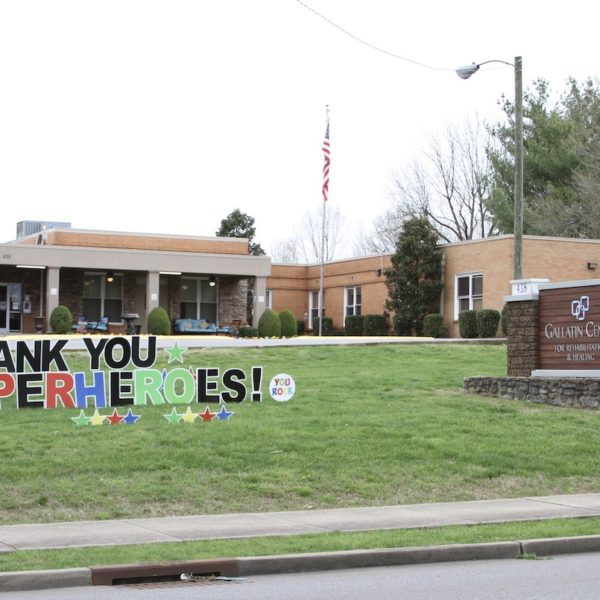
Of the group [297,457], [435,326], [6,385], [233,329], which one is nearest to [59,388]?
[6,385]

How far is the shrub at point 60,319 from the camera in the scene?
3962cm

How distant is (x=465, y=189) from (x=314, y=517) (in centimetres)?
5838

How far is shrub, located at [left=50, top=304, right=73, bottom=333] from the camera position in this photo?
3962 cm

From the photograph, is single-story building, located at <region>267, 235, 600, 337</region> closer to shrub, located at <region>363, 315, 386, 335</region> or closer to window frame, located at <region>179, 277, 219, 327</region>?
shrub, located at <region>363, 315, 386, 335</region>

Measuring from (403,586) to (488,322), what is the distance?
30137mm

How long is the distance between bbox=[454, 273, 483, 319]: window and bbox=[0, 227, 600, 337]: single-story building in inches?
1.6

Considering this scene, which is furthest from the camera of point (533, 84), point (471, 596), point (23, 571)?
point (533, 84)

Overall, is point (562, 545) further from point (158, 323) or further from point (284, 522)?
point (158, 323)

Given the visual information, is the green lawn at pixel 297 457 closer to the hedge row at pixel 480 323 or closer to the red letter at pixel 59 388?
the red letter at pixel 59 388

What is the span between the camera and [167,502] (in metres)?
12.8

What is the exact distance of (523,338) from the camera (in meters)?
21.9

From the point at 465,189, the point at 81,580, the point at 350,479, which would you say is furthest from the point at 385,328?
the point at 81,580

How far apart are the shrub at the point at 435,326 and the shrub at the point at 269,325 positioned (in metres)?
6.08

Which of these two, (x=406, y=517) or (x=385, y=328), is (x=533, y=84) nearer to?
(x=385, y=328)
